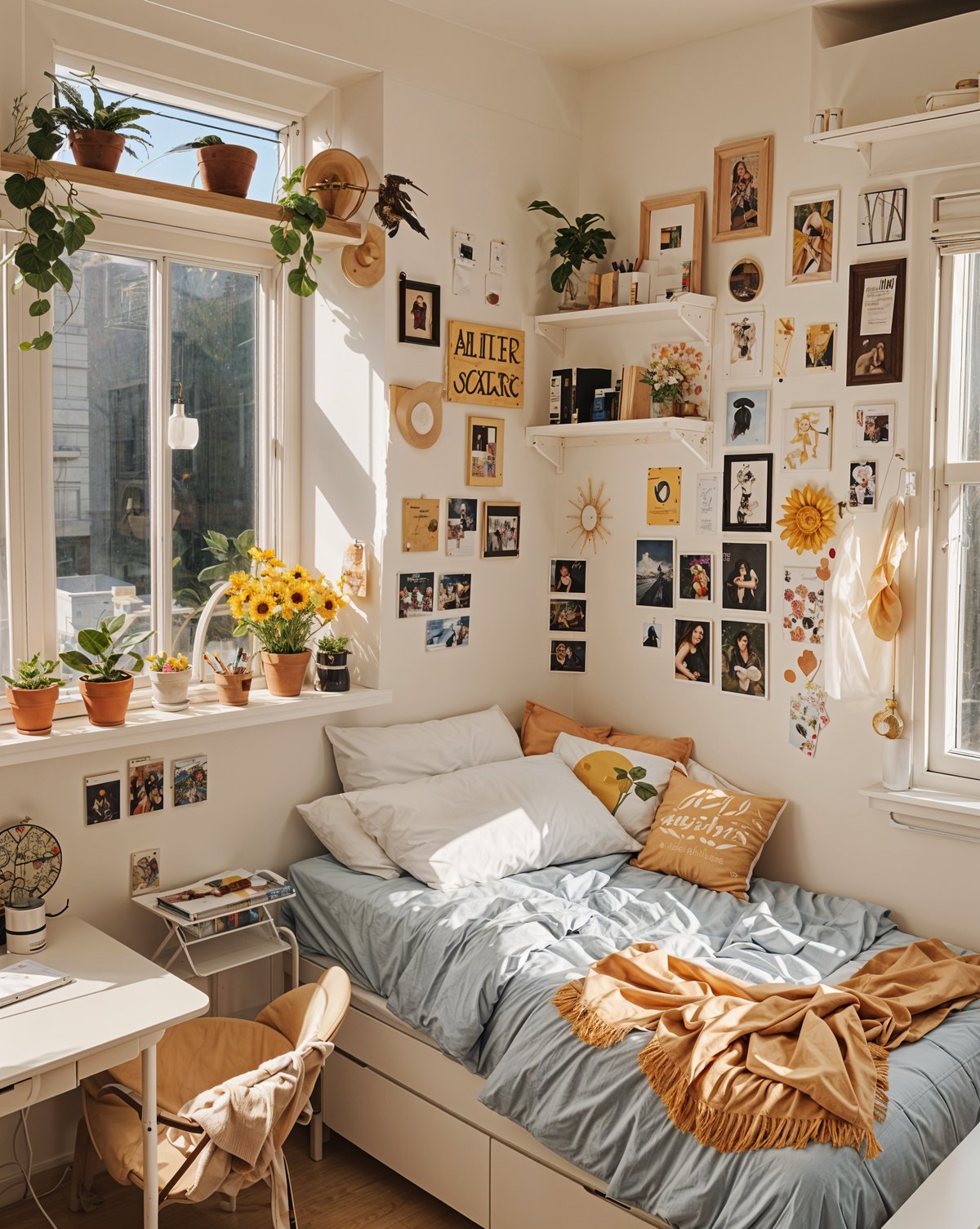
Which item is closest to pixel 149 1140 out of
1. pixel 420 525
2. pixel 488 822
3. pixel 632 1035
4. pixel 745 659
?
pixel 632 1035

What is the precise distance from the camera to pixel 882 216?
2812 mm

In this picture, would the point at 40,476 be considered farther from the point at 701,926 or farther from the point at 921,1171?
the point at 921,1171

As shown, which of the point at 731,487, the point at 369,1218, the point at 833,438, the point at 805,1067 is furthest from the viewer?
the point at 731,487

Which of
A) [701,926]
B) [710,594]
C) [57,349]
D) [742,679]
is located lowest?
[701,926]

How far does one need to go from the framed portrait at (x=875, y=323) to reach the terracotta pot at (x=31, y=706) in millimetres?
2107

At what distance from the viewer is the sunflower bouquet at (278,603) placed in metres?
2.88

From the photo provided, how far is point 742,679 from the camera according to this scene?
319 cm

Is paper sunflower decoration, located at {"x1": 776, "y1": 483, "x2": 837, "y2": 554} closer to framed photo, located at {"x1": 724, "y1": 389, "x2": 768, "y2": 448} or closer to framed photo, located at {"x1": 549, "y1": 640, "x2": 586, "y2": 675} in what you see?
framed photo, located at {"x1": 724, "y1": 389, "x2": 768, "y2": 448}

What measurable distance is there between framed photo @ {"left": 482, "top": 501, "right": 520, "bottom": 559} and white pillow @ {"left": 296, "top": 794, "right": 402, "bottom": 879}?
90 centimetres

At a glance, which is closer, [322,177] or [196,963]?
[196,963]

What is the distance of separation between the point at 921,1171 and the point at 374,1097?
128cm

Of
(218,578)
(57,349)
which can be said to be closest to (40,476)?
(57,349)

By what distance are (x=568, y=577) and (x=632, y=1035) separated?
1746 millimetres

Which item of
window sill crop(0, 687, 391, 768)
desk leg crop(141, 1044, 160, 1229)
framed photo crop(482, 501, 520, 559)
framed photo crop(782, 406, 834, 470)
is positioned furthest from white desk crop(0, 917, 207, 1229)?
framed photo crop(782, 406, 834, 470)
